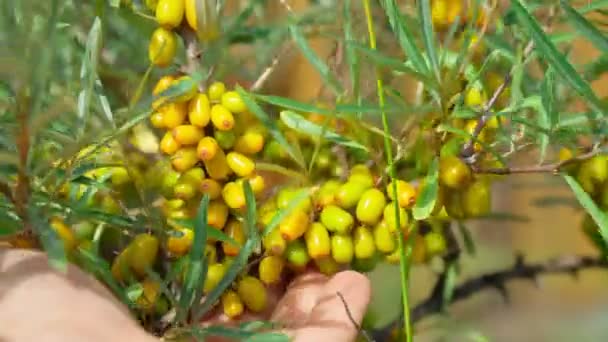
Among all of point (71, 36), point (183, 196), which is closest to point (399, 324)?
point (183, 196)

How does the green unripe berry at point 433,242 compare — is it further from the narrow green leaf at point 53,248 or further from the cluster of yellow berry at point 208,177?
the narrow green leaf at point 53,248

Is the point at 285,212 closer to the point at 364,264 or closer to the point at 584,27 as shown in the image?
the point at 364,264

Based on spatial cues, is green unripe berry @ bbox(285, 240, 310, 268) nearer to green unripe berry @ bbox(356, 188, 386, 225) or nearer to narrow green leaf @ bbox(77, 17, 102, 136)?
green unripe berry @ bbox(356, 188, 386, 225)

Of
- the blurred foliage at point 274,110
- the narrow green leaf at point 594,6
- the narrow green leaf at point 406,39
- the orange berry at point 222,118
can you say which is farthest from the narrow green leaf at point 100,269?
the narrow green leaf at point 594,6

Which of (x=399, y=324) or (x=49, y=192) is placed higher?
(x=49, y=192)

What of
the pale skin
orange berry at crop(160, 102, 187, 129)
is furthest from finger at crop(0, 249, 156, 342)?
orange berry at crop(160, 102, 187, 129)

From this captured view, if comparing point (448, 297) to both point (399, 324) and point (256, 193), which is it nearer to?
point (399, 324)
